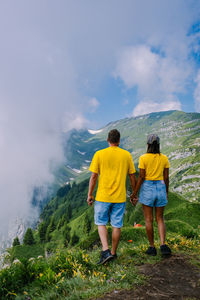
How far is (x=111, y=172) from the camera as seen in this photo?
6.88 m

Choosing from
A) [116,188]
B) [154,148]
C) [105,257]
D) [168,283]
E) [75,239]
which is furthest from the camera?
[75,239]

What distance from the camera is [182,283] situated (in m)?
4.99

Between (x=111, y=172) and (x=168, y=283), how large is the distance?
3.52 metres

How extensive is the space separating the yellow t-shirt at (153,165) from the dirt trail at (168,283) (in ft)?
9.60

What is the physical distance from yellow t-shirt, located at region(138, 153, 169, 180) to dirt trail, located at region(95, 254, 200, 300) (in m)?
2.93

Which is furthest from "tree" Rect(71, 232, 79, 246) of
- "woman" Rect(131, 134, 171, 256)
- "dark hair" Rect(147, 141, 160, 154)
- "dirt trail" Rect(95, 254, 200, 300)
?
"dark hair" Rect(147, 141, 160, 154)

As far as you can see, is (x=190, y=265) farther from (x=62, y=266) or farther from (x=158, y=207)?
(x=62, y=266)

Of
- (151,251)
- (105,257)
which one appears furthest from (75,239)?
(105,257)

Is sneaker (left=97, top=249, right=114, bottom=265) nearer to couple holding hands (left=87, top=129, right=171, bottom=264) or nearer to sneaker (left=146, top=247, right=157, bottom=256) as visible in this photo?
couple holding hands (left=87, top=129, right=171, bottom=264)

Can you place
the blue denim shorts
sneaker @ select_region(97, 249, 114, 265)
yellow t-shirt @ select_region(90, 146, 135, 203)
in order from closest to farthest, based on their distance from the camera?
1. sneaker @ select_region(97, 249, 114, 265)
2. yellow t-shirt @ select_region(90, 146, 135, 203)
3. the blue denim shorts

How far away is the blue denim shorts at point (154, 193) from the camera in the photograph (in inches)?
291

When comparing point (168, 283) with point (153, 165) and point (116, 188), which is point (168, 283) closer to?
point (116, 188)

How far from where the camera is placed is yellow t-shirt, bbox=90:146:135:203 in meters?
6.80

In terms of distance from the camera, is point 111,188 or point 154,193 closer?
point 111,188
